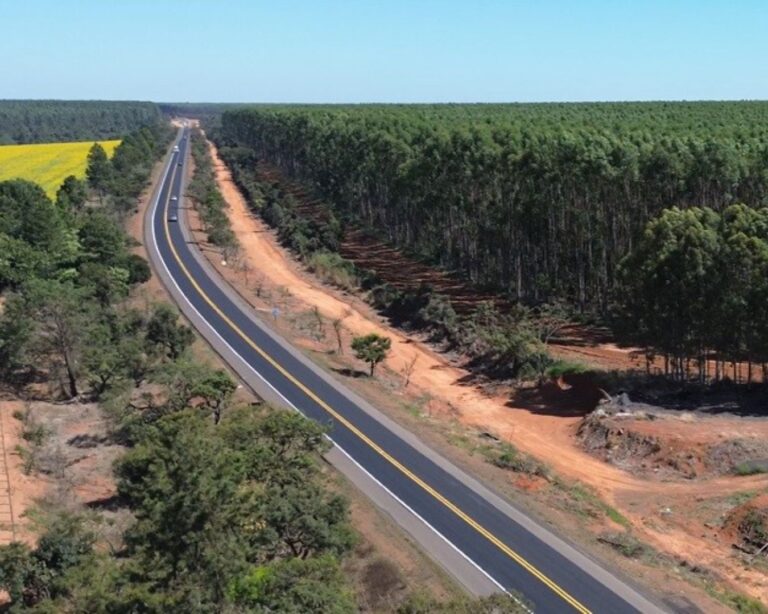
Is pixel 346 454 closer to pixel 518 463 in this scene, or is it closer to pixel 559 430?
pixel 518 463

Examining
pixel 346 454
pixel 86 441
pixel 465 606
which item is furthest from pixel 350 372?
pixel 465 606

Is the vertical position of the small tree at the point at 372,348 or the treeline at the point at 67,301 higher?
the treeline at the point at 67,301

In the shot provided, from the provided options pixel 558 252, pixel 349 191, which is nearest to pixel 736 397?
pixel 558 252

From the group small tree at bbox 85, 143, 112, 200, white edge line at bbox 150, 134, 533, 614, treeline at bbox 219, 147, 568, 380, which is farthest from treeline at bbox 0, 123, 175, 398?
treeline at bbox 219, 147, 568, 380

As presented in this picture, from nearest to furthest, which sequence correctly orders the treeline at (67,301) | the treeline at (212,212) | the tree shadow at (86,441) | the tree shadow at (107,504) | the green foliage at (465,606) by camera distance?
the green foliage at (465,606)
the tree shadow at (107,504)
the tree shadow at (86,441)
the treeline at (67,301)
the treeline at (212,212)


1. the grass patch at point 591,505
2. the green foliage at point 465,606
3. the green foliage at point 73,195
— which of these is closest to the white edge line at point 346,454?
the green foliage at point 465,606

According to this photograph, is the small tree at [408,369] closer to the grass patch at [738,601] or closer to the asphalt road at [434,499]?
the asphalt road at [434,499]

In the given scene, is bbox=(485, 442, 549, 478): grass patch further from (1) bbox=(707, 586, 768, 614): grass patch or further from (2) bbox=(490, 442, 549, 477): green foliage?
(1) bbox=(707, 586, 768, 614): grass patch

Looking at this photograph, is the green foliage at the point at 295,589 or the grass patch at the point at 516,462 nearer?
the green foliage at the point at 295,589
